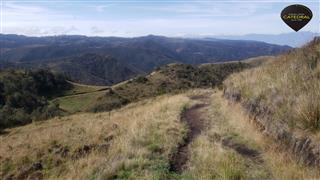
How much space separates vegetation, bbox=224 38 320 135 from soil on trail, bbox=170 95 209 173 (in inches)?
68.5

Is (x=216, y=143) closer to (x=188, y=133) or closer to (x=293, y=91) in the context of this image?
(x=293, y=91)

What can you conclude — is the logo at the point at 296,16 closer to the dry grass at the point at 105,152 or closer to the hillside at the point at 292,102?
the hillside at the point at 292,102

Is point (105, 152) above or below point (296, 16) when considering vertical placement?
below

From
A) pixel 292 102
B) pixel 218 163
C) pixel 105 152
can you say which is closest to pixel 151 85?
pixel 105 152

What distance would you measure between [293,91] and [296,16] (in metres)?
2.52

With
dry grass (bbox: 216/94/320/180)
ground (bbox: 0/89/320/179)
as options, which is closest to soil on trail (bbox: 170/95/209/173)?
ground (bbox: 0/89/320/179)

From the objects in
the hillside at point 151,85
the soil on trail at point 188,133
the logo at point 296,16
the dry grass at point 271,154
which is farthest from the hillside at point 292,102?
the hillside at point 151,85

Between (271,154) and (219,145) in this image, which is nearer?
(271,154)

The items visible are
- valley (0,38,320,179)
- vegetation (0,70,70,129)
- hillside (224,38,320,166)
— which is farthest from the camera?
vegetation (0,70,70,129)

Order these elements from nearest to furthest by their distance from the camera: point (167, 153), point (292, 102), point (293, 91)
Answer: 1. point (292, 102)
2. point (293, 91)
3. point (167, 153)

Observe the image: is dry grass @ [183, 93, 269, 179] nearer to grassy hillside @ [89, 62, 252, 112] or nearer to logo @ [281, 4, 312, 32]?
logo @ [281, 4, 312, 32]

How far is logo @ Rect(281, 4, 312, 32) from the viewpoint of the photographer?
12.1 metres

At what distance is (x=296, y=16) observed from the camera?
12219mm

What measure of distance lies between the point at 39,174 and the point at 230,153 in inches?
216
